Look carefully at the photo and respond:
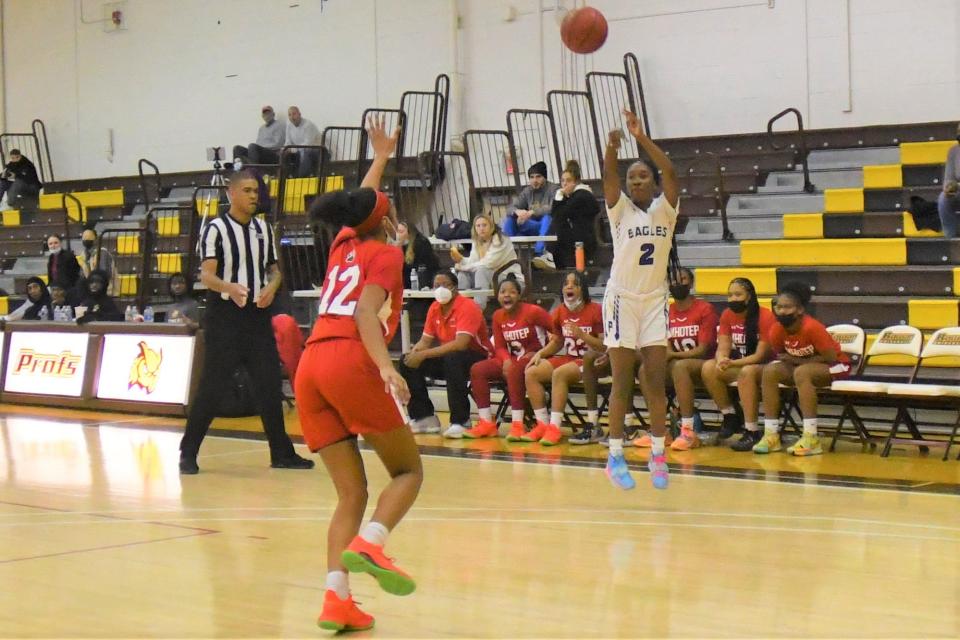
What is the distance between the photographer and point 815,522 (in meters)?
6.40

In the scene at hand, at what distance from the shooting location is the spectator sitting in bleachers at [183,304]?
A: 1337cm

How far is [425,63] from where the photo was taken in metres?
16.8

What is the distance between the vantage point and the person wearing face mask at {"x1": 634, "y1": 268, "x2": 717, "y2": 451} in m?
9.42

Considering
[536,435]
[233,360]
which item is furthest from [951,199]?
[233,360]

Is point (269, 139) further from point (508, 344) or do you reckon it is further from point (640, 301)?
point (640, 301)

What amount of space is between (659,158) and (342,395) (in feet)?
10.5

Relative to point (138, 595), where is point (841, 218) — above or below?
above

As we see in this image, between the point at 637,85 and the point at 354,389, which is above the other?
the point at 637,85

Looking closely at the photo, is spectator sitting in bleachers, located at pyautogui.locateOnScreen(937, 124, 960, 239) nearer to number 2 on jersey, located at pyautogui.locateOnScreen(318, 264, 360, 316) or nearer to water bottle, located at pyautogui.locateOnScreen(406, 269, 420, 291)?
water bottle, located at pyautogui.locateOnScreen(406, 269, 420, 291)

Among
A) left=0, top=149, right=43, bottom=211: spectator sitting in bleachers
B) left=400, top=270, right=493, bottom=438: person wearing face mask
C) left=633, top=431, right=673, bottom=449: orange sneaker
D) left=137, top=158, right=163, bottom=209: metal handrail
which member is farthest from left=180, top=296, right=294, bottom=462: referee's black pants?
left=0, top=149, right=43, bottom=211: spectator sitting in bleachers

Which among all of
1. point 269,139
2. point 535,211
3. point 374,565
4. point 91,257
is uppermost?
point 269,139

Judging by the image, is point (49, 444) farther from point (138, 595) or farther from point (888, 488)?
point (888, 488)

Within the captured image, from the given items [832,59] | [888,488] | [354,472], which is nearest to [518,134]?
[832,59]

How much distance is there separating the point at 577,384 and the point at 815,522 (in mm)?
3992
